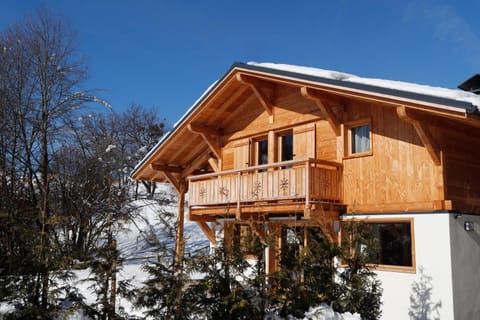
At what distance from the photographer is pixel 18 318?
509cm

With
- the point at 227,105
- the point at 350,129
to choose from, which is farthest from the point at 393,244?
the point at 227,105

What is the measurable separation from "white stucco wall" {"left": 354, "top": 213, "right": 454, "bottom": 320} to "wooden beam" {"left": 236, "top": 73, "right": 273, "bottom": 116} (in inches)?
194

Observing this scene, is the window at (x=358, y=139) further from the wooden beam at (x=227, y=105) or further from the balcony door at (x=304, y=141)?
Answer: the wooden beam at (x=227, y=105)

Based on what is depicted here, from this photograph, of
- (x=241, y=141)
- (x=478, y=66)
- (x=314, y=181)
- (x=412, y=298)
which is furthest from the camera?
(x=478, y=66)

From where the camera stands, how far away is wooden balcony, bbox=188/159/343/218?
31.1ft

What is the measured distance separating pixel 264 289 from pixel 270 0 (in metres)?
10.1

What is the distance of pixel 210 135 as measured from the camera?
13.7 meters

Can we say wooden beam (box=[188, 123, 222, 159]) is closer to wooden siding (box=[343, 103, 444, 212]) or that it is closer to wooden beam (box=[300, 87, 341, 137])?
wooden beam (box=[300, 87, 341, 137])

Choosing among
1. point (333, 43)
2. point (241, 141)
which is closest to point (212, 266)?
point (241, 141)

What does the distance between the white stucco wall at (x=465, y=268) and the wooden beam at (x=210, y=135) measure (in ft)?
24.8

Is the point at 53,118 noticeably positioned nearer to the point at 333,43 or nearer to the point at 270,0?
the point at 270,0

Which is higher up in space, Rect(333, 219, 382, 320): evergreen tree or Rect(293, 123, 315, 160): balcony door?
Rect(293, 123, 315, 160): balcony door

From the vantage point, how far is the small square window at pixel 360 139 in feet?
31.9

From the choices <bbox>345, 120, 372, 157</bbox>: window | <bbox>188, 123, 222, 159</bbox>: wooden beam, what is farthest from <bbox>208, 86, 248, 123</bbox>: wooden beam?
<bbox>345, 120, 372, 157</bbox>: window
